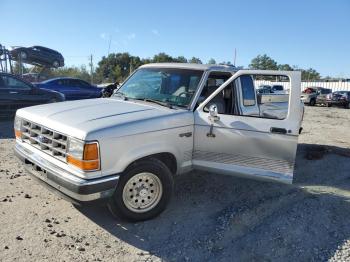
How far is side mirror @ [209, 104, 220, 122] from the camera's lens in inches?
174

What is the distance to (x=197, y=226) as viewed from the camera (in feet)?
14.4

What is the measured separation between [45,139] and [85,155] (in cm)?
86

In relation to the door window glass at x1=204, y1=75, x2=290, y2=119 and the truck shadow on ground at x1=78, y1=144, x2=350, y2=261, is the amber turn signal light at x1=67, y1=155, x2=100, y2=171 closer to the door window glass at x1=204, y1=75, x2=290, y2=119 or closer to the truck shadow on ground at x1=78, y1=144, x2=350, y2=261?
the truck shadow on ground at x1=78, y1=144, x2=350, y2=261

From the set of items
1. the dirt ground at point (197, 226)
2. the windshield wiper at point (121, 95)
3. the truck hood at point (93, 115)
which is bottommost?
the dirt ground at point (197, 226)

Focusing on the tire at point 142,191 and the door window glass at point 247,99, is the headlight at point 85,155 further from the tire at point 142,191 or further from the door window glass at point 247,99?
the door window glass at point 247,99

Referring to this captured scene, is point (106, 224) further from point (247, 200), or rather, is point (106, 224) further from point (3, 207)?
point (247, 200)

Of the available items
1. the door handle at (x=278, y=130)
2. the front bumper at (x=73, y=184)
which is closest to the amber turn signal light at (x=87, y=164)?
the front bumper at (x=73, y=184)

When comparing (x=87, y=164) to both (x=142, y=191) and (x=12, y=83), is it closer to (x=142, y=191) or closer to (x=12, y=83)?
(x=142, y=191)

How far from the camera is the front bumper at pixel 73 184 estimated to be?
3.71 meters

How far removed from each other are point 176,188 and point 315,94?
25.9 metres

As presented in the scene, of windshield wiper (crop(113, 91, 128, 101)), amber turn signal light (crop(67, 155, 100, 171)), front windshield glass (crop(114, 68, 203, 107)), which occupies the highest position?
front windshield glass (crop(114, 68, 203, 107))

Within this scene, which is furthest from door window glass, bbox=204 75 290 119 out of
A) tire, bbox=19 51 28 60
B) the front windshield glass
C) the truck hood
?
tire, bbox=19 51 28 60

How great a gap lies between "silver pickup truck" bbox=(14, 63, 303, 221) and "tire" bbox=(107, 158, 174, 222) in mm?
12

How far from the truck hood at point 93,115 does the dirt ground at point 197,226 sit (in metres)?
1.18
